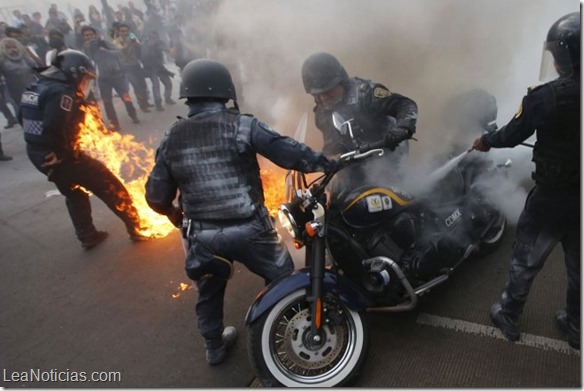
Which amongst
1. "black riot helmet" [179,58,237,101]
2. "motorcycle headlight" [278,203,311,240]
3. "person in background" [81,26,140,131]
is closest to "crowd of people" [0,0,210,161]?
"person in background" [81,26,140,131]

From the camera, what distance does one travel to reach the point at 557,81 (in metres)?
2.09

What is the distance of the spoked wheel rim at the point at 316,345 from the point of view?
238cm

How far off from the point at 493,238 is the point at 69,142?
163 inches

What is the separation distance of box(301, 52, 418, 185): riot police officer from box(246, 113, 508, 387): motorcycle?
45cm

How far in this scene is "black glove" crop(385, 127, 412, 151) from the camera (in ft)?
7.86

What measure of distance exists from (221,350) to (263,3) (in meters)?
5.57

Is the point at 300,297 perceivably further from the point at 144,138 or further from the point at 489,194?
the point at 144,138

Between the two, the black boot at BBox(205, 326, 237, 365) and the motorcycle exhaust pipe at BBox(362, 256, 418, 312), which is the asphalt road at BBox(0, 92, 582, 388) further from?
the motorcycle exhaust pipe at BBox(362, 256, 418, 312)

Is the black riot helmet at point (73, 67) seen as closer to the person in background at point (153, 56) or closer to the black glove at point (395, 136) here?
the black glove at point (395, 136)

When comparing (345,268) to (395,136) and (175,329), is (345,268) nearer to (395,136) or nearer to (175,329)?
(395,136)

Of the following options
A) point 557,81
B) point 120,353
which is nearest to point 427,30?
point 557,81

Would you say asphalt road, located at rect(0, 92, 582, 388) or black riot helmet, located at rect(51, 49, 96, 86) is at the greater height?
black riot helmet, located at rect(51, 49, 96, 86)

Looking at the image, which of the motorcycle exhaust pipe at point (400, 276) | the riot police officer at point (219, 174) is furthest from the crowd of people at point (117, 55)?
the motorcycle exhaust pipe at point (400, 276)

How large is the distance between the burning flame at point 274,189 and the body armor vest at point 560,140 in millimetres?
2369
